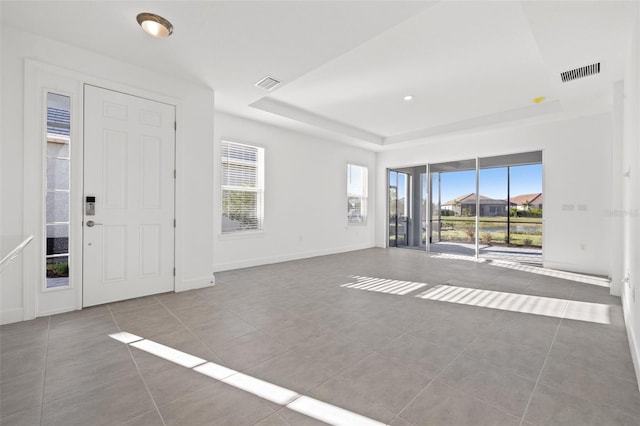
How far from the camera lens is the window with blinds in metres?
5.25

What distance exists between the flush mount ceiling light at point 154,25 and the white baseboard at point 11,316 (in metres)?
3.02

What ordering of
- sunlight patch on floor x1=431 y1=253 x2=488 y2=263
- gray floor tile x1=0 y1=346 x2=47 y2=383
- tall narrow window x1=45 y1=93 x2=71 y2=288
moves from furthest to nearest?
sunlight patch on floor x1=431 y1=253 x2=488 y2=263, tall narrow window x1=45 y1=93 x2=71 y2=288, gray floor tile x1=0 y1=346 x2=47 y2=383

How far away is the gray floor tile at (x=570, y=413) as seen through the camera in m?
1.50

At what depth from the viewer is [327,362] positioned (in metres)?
2.08

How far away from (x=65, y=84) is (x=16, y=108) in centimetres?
51

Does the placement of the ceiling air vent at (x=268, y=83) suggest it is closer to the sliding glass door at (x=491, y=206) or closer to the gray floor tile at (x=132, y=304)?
the gray floor tile at (x=132, y=304)

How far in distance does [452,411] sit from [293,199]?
510 centimetres

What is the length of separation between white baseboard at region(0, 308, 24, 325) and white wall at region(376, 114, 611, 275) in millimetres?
7832

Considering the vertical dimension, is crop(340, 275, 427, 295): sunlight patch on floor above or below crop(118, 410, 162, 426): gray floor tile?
above

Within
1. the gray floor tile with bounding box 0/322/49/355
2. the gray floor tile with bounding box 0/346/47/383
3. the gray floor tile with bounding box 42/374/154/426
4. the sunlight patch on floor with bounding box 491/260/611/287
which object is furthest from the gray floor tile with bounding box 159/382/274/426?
the sunlight patch on floor with bounding box 491/260/611/287

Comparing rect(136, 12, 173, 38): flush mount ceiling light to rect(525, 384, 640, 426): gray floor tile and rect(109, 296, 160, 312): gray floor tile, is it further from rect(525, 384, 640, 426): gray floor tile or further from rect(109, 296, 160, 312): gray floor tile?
rect(525, 384, 640, 426): gray floor tile

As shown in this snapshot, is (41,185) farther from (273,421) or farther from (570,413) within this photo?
(570,413)

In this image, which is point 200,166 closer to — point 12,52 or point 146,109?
point 146,109

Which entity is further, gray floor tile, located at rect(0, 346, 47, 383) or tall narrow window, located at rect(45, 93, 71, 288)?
tall narrow window, located at rect(45, 93, 71, 288)
